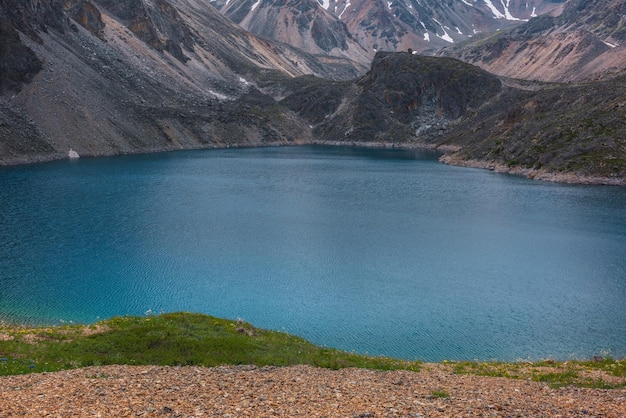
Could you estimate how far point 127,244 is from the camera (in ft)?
176

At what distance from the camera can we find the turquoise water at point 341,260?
35.4 metres

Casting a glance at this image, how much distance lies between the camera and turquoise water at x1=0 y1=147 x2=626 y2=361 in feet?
116

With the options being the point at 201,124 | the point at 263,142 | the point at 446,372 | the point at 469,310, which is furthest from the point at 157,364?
the point at 263,142

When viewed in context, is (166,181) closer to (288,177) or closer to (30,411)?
(288,177)

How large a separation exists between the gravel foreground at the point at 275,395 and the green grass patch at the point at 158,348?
1.16 meters

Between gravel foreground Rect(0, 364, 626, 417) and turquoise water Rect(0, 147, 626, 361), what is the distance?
39.1ft

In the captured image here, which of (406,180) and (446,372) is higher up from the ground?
(406,180)

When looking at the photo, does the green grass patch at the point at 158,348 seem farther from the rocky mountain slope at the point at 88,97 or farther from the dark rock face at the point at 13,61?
the dark rock face at the point at 13,61

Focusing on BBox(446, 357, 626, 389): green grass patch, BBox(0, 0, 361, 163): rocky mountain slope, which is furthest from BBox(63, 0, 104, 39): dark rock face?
BBox(446, 357, 626, 389): green grass patch

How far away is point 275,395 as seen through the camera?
57.6 feet

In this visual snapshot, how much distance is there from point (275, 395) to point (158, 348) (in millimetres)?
7415

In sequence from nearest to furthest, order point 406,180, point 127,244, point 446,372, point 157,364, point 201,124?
point 157,364
point 446,372
point 127,244
point 406,180
point 201,124

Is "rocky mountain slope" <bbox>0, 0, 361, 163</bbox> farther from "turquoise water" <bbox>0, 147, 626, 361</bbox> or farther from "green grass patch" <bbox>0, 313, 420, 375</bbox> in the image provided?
"green grass patch" <bbox>0, 313, 420, 375</bbox>

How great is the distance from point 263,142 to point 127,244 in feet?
466
